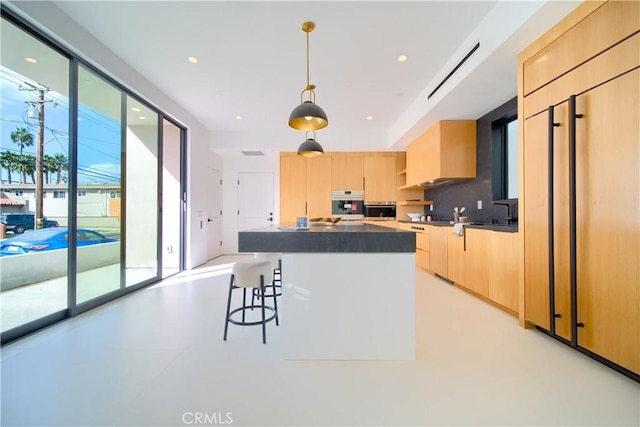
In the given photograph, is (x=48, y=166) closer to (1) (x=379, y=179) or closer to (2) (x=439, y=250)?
(2) (x=439, y=250)

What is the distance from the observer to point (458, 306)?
286 centimetres

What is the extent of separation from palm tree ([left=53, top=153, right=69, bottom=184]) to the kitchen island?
6.96ft

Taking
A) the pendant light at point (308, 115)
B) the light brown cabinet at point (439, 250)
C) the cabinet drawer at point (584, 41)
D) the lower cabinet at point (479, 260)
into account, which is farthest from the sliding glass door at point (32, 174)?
the light brown cabinet at point (439, 250)

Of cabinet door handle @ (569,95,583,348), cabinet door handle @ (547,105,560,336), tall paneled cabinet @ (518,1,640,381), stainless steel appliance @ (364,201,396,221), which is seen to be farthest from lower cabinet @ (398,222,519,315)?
stainless steel appliance @ (364,201,396,221)

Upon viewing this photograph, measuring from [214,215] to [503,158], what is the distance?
562 cm

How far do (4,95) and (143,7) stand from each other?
1.30m

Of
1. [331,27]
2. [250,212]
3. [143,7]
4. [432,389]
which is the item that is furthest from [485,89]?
[250,212]

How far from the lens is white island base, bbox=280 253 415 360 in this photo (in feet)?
5.78

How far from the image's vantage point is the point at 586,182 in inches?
70.0

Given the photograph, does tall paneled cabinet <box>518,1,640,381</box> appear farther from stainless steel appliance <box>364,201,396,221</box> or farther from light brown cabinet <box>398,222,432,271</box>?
stainless steel appliance <box>364,201,396,221</box>

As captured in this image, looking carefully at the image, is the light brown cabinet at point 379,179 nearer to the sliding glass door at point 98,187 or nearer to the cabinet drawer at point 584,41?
the cabinet drawer at point 584,41

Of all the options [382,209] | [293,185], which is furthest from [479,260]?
[293,185]

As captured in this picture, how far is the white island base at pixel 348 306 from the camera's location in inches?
69.3

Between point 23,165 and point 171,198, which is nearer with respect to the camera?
point 23,165
